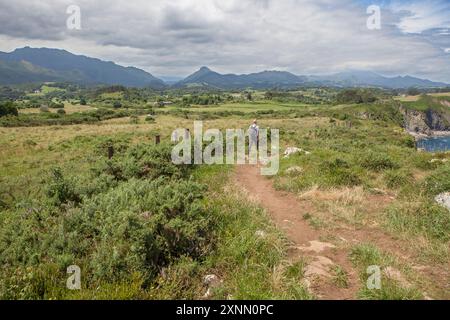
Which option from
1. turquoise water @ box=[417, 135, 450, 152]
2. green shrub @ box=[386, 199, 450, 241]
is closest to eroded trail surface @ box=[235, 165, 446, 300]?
green shrub @ box=[386, 199, 450, 241]

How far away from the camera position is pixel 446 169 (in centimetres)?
1134

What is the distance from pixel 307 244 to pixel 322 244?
12.7 inches

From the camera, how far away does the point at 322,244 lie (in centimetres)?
783

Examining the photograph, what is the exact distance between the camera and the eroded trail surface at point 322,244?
19.7ft

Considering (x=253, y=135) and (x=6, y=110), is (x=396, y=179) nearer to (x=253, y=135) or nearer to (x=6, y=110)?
(x=253, y=135)

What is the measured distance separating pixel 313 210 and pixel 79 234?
6251 mm

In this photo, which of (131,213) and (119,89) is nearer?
(131,213)

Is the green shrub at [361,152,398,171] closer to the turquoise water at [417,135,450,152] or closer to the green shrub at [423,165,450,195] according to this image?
the green shrub at [423,165,450,195]

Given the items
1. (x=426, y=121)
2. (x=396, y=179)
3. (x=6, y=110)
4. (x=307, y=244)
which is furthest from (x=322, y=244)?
(x=426, y=121)

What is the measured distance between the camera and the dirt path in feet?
19.5

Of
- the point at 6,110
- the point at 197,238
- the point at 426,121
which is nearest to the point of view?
the point at 197,238

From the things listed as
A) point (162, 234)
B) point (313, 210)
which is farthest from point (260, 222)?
point (162, 234)

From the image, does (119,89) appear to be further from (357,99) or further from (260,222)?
(260,222)

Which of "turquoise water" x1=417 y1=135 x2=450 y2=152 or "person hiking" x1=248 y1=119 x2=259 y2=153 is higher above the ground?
"person hiking" x1=248 y1=119 x2=259 y2=153
